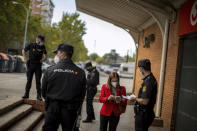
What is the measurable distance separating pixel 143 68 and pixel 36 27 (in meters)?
28.8

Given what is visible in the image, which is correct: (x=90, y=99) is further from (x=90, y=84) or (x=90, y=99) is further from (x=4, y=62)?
(x=4, y=62)

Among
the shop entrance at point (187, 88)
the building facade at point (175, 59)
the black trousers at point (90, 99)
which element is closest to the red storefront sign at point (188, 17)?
the building facade at point (175, 59)

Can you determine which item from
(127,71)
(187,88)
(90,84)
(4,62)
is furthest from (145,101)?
(127,71)

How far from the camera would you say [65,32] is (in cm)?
3825

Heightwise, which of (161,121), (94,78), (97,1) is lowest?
(161,121)

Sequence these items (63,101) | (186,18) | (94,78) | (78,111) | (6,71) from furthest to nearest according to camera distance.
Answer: (6,71), (94,78), (186,18), (78,111), (63,101)

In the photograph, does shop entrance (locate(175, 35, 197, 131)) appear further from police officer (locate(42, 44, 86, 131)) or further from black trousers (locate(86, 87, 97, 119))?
police officer (locate(42, 44, 86, 131))

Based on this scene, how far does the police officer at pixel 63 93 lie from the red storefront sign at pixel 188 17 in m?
3.57

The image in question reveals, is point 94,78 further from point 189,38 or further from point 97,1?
point 97,1

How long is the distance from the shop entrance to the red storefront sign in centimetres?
26

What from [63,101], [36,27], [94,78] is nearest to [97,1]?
[94,78]

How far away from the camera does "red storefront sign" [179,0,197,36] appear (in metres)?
5.12

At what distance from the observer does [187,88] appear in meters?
5.45

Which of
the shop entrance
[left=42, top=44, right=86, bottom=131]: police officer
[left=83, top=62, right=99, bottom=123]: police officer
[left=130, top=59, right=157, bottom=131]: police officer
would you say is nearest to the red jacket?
[left=130, top=59, right=157, bottom=131]: police officer
